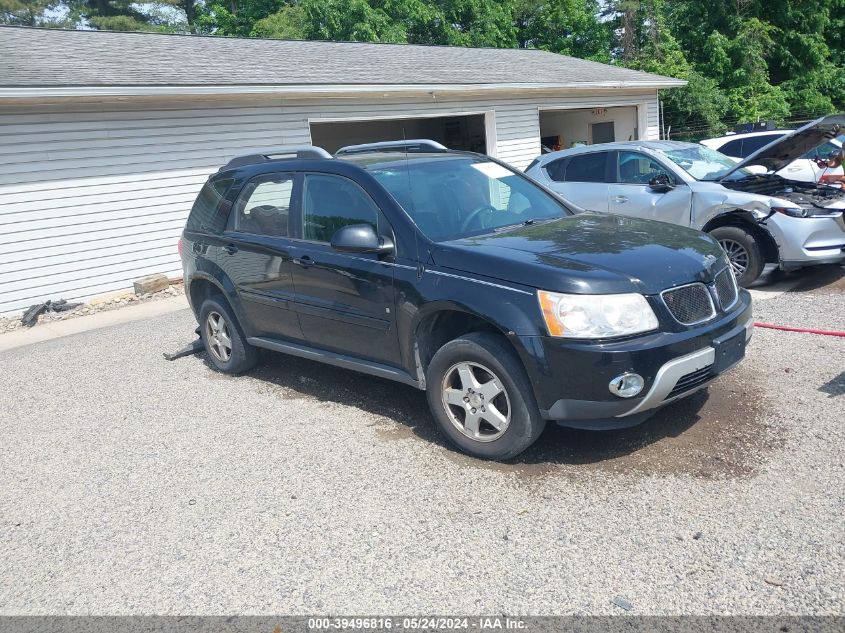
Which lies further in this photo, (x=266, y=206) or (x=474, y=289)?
(x=266, y=206)

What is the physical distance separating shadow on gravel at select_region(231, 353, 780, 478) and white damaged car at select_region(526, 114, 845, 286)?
2.65 m

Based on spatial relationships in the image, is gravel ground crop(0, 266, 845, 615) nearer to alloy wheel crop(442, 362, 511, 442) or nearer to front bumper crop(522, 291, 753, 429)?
alloy wheel crop(442, 362, 511, 442)

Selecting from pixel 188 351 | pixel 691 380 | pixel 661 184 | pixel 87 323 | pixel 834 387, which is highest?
pixel 661 184

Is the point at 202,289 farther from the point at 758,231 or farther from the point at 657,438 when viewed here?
the point at 758,231

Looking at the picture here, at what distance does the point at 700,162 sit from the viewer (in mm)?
A: 9094

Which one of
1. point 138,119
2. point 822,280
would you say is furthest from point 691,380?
point 138,119

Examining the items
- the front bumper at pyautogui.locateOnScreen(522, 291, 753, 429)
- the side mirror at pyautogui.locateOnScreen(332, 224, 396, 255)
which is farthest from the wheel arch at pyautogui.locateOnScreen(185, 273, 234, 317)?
the front bumper at pyautogui.locateOnScreen(522, 291, 753, 429)

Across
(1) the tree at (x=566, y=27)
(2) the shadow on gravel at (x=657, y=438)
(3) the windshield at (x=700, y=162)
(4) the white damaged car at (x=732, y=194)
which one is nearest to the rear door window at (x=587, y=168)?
(4) the white damaged car at (x=732, y=194)

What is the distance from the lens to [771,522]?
3.51m

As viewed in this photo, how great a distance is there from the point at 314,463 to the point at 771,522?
2573mm

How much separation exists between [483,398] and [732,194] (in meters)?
5.06

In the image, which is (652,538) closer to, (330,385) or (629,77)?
(330,385)

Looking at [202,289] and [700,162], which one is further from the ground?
[700,162]

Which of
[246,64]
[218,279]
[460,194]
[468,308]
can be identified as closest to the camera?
[468,308]
